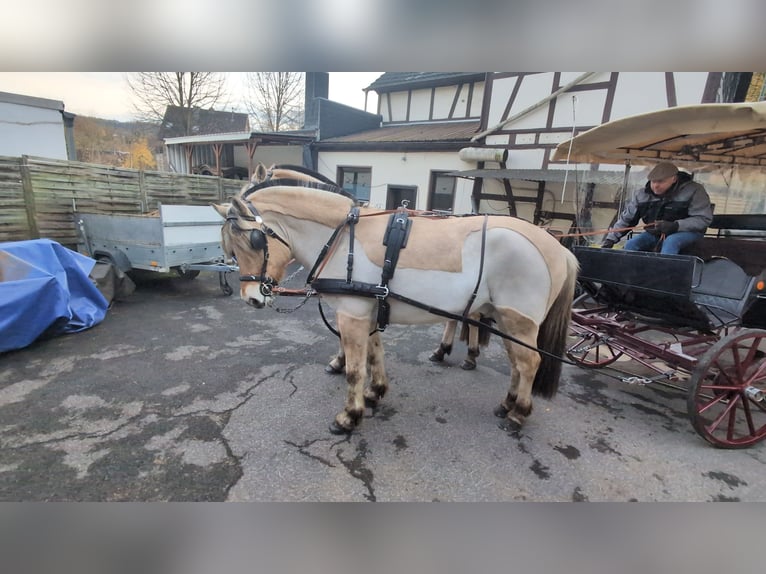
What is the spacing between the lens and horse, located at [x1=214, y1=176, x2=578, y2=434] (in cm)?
240

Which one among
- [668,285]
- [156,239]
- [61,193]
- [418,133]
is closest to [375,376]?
[668,285]

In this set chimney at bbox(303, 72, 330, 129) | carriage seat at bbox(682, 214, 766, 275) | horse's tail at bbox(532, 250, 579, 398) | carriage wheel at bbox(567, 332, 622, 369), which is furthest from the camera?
chimney at bbox(303, 72, 330, 129)

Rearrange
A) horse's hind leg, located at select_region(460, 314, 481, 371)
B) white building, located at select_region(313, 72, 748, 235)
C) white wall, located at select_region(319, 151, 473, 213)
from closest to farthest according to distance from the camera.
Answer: horse's hind leg, located at select_region(460, 314, 481, 371) < white building, located at select_region(313, 72, 748, 235) < white wall, located at select_region(319, 151, 473, 213)

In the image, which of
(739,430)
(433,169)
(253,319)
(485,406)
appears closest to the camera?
(739,430)

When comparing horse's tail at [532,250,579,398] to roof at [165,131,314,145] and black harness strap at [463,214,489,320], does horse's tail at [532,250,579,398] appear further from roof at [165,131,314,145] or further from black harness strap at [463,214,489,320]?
roof at [165,131,314,145]

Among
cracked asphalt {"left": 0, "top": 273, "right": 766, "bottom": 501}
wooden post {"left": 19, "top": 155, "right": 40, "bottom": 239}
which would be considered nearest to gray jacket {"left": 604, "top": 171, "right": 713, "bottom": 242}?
cracked asphalt {"left": 0, "top": 273, "right": 766, "bottom": 501}

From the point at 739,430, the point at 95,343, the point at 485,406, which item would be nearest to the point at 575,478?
the point at 485,406

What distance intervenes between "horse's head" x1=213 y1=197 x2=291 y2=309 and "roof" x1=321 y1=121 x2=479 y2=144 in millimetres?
8795

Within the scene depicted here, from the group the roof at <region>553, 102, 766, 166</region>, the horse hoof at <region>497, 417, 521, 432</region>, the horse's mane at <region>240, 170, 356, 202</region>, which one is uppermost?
the roof at <region>553, 102, 766, 166</region>

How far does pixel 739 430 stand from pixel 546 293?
7.04 feet

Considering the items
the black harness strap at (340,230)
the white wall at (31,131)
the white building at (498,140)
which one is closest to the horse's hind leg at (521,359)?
the black harness strap at (340,230)
